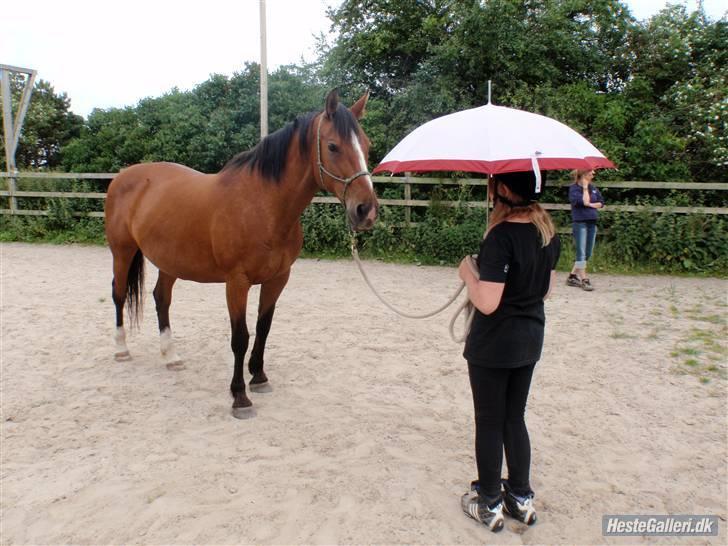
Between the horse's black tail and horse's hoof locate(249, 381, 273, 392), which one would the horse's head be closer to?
horse's hoof locate(249, 381, 273, 392)

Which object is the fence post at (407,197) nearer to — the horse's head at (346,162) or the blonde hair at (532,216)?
the horse's head at (346,162)

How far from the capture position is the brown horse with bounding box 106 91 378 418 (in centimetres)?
286

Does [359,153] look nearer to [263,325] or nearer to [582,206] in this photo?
[263,325]

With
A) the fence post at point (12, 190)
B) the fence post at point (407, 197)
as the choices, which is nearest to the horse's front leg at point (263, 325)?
the fence post at point (407, 197)

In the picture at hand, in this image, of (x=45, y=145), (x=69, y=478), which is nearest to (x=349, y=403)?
(x=69, y=478)

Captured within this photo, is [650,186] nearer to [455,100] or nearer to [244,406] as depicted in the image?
[455,100]

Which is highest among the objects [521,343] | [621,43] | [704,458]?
[621,43]

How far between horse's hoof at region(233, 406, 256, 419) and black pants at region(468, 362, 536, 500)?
65.0 inches

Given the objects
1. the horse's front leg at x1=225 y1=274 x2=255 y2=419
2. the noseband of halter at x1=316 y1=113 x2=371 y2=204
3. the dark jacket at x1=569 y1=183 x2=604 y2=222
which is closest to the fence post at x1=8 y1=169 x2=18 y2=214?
the horse's front leg at x1=225 y1=274 x2=255 y2=419

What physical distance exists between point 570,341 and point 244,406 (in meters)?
3.13

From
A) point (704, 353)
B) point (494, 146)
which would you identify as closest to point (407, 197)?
point (704, 353)

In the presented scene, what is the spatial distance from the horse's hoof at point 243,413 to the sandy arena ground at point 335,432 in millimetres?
61

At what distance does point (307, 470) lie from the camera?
268 cm

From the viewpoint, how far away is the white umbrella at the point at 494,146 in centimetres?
196
